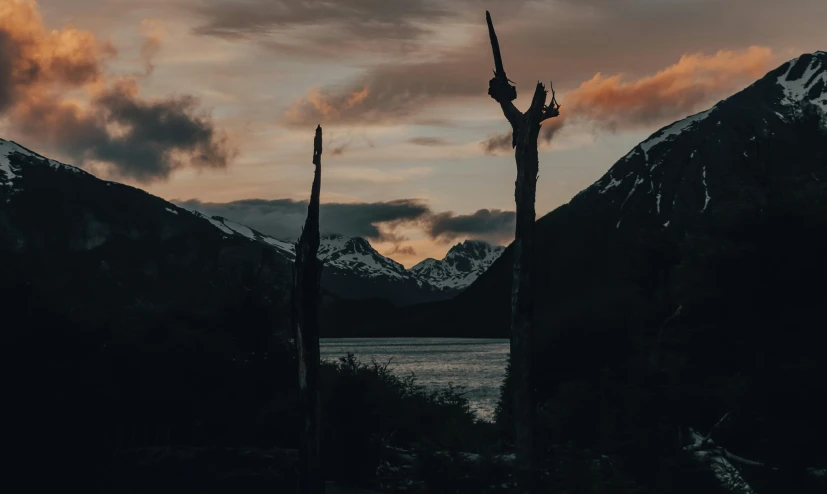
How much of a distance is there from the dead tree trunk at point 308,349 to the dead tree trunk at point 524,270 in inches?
164

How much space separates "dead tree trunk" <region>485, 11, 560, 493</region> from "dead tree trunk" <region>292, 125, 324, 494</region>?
4155 millimetres

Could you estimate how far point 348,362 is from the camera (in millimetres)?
27578

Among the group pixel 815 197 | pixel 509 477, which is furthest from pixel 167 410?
pixel 815 197

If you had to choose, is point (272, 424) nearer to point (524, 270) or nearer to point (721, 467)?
point (524, 270)

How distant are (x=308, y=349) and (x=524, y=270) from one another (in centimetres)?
481

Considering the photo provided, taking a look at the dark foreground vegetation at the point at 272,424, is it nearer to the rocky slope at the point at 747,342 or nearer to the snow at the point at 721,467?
the rocky slope at the point at 747,342

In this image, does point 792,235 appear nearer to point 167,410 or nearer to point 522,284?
point 522,284

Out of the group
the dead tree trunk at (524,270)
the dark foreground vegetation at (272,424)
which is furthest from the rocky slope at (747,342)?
the dead tree trunk at (524,270)

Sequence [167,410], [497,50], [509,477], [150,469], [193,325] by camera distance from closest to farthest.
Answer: [509,477]
[497,50]
[150,469]
[167,410]
[193,325]

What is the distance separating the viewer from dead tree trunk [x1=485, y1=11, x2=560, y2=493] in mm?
17297

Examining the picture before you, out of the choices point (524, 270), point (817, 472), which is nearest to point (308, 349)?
point (524, 270)

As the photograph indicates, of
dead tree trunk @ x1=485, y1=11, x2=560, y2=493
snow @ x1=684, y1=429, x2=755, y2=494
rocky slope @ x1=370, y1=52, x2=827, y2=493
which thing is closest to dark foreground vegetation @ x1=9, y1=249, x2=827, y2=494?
rocky slope @ x1=370, y1=52, x2=827, y2=493

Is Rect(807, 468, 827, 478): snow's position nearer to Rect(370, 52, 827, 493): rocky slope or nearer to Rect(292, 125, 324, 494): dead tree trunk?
Rect(370, 52, 827, 493): rocky slope

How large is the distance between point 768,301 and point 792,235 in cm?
146
